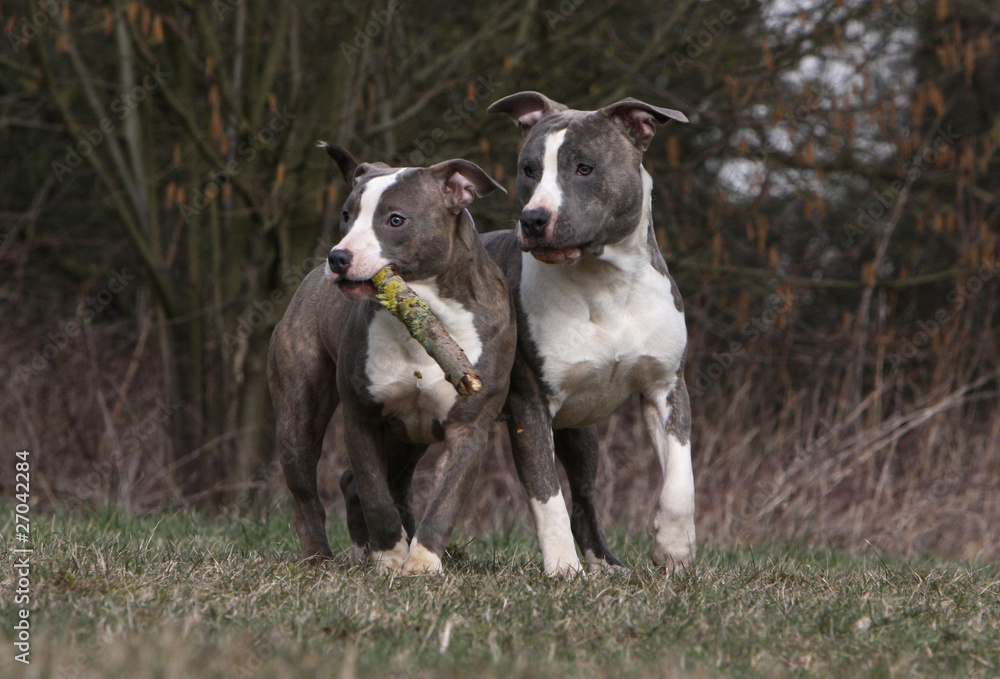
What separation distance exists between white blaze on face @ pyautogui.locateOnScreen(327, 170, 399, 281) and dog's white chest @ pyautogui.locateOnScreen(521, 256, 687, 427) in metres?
0.78

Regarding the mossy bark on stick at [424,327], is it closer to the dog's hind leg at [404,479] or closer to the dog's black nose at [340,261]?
the dog's black nose at [340,261]

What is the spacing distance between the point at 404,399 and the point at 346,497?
1086 millimetres

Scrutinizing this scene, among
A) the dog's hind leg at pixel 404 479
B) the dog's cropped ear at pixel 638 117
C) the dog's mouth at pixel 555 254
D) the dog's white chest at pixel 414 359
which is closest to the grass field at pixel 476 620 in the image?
the dog's white chest at pixel 414 359

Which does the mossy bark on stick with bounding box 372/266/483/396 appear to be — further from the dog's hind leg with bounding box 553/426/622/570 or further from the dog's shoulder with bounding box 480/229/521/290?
the dog's hind leg with bounding box 553/426/622/570

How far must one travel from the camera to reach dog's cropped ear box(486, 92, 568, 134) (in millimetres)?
4820

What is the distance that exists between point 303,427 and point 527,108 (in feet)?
5.43

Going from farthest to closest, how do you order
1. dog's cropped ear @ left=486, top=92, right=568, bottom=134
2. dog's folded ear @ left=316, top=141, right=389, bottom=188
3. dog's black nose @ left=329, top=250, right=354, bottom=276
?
1. dog's cropped ear @ left=486, top=92, right=568, bottom=134
2. dog's folded ear @ left=316, top=141, right=389, bottom=188
3. dog's black nose @ left=329, top=250, right=354, bottom=276

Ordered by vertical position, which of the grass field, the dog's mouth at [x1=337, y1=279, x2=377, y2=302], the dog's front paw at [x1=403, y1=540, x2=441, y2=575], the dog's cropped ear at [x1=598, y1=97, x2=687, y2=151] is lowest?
the dog's front paw at [x1=403, y1=540, x2=441, y2=575]

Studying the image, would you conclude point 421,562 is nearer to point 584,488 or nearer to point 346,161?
point 584,488

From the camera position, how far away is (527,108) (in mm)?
4906

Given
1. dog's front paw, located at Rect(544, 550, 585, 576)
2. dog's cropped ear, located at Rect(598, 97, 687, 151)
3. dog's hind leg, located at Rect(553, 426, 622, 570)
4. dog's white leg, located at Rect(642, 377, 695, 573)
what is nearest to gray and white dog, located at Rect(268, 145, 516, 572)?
dog's front paw, located at Rect(544, 550, 585, 576)

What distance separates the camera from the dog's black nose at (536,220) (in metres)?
4.27

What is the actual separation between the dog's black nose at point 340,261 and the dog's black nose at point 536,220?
66 cm

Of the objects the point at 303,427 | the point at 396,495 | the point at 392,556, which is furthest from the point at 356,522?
the point at 392,556
